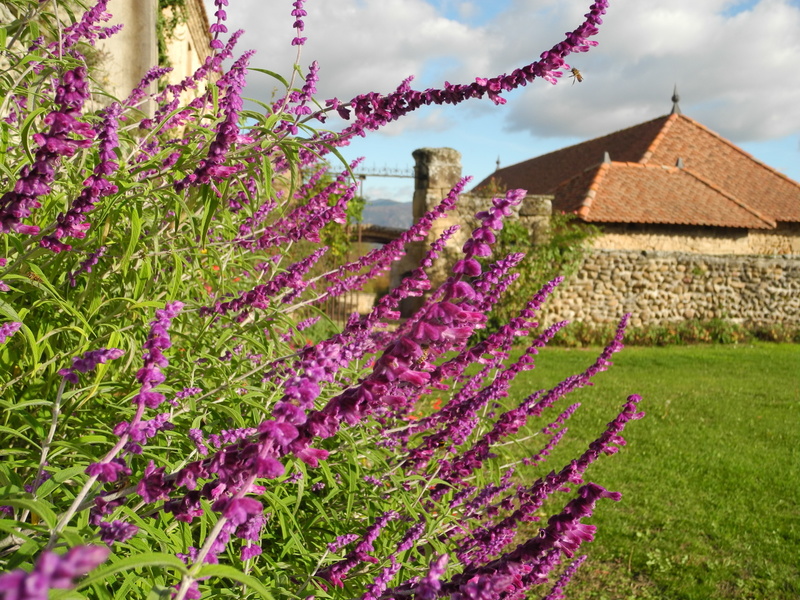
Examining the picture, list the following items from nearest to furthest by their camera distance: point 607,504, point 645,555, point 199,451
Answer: point 199,451
point 645,555
point 607,504

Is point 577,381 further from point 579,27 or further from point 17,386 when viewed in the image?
point 17,386

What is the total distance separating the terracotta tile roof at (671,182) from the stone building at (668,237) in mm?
47

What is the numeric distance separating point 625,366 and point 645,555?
26.8 feet

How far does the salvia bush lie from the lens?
3.18 feet

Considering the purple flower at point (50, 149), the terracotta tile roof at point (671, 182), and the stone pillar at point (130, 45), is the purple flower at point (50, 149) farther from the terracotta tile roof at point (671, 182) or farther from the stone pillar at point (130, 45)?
the terracotta tile roof at point (671, 182)

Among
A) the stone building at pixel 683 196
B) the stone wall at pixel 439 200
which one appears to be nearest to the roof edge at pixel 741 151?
the stone building at pixel 683 196

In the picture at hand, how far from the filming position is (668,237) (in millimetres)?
18250

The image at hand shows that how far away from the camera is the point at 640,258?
16.3 meters

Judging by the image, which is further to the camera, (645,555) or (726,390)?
(726,390)

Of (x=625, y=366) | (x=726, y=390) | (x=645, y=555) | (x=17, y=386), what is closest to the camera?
(x=17, y=386)

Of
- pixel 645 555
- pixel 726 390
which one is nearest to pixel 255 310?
pixel 645 555

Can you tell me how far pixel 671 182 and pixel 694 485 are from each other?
49.6ft

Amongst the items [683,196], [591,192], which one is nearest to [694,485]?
[591,192]

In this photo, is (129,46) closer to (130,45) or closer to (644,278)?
(130,45)
